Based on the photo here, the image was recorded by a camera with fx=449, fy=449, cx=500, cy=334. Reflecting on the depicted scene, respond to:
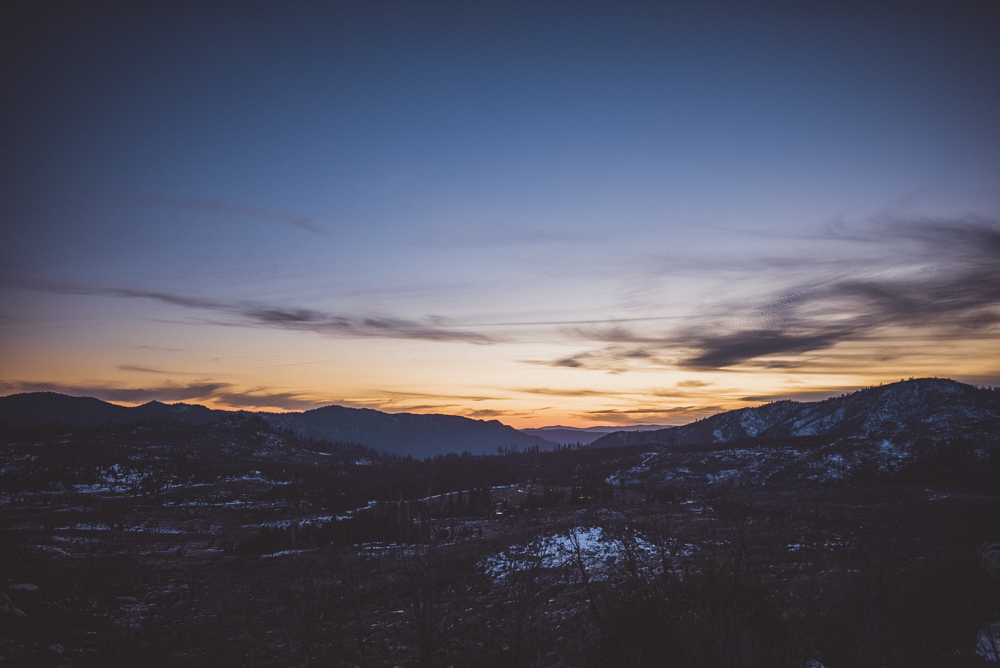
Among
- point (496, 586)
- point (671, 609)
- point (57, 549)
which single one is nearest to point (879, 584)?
point (671, 609)

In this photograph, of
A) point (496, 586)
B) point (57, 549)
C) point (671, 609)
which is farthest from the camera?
point (57, 549)

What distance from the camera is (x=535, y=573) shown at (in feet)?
40.1

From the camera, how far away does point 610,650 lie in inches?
586

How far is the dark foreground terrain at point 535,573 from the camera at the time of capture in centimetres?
1180

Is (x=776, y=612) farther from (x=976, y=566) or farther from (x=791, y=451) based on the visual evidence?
(x=791, y=451)

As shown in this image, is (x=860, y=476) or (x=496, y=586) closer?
(x=496, y=586)

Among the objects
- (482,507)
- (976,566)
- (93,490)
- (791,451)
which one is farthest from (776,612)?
(93,490)

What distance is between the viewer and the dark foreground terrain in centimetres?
1180

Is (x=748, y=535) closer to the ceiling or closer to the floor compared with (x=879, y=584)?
closer to the floor

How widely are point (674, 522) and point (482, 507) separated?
154ft

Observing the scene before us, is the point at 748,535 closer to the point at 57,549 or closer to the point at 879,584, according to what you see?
the point at 879,584

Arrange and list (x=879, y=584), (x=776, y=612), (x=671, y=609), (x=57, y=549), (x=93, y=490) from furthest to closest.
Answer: (x=93, y=490), (x=57, y=549), (x=879, y=584), (x=671, y=609), (x=776, y=612)

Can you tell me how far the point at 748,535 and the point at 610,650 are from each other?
126 ft

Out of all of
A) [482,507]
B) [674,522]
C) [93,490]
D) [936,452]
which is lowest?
[93,490]
